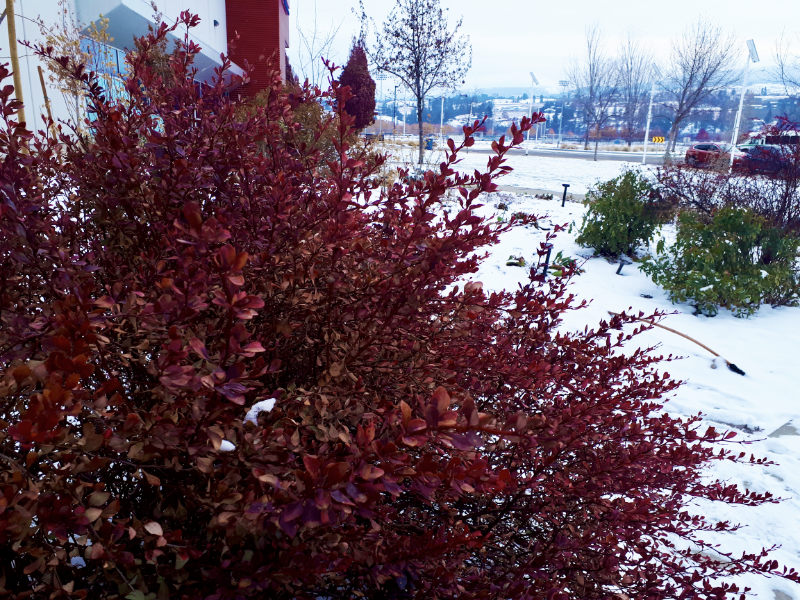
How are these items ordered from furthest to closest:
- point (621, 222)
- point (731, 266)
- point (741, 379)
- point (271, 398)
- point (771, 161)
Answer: point (621, 222), point (771, 161), point (731, 266), point (741, 379), point (271, 398)

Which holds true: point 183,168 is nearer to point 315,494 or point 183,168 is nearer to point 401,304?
point 401,304

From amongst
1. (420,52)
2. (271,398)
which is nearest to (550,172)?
(420,52)

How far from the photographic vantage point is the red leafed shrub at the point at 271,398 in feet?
2.82

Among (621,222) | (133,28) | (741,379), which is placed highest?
(133,28)

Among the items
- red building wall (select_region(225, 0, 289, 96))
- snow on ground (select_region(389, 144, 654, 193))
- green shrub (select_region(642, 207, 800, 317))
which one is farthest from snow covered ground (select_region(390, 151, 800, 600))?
red building wall (select_region(225, 0, 289, 96))

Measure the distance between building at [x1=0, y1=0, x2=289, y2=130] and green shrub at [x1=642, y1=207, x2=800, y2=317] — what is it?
485 centimetres

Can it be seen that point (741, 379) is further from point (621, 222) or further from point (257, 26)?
point (257, 26)

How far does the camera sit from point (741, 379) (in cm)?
439

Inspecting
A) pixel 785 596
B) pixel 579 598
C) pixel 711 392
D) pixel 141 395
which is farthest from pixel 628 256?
pixel 141 395

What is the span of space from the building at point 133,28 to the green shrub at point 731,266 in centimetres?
485

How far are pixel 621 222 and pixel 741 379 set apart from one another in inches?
152

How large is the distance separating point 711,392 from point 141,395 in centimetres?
410

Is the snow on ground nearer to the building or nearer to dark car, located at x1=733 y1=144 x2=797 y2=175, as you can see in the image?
the building

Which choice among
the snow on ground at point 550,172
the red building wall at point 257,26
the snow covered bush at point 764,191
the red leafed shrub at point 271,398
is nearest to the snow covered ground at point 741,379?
the red leafed shrub at point 271,398
